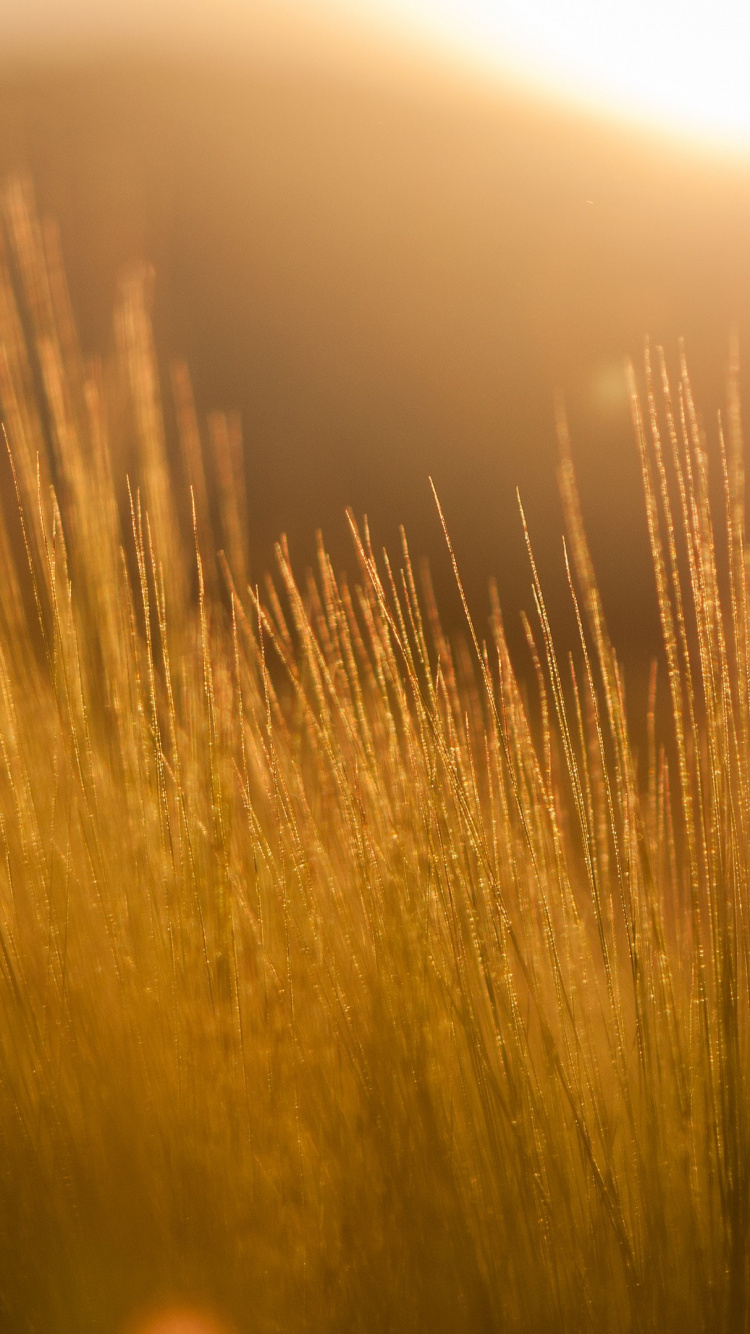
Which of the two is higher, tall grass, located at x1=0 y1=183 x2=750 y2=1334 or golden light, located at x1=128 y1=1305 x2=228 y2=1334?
tall grass, located at x1=0 y1=183 x2=750 y2=1334

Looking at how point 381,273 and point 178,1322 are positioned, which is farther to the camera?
point 381,273

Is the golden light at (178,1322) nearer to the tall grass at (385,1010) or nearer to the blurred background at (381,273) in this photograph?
the tall grass at (385,1010)

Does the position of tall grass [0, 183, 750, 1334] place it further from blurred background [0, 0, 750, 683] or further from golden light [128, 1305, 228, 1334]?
blurred background [0, 0, 750, 683]

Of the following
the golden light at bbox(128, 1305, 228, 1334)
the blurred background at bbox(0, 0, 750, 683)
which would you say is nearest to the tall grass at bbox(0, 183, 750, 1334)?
the golden light at bbox(128, 1305, 228, 1334)

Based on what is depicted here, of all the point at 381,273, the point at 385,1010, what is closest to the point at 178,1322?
the point at 385,1010

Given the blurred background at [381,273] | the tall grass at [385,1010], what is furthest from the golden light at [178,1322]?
the blurred background at [381,273]

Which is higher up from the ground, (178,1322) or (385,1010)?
(385,1010)

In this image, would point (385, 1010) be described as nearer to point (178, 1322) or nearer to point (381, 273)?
point (178, 1322)

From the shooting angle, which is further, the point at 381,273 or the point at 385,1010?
the point at 381,273

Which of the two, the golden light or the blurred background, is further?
the blurred background

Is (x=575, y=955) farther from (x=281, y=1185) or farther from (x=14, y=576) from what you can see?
(x=14, y=576)
